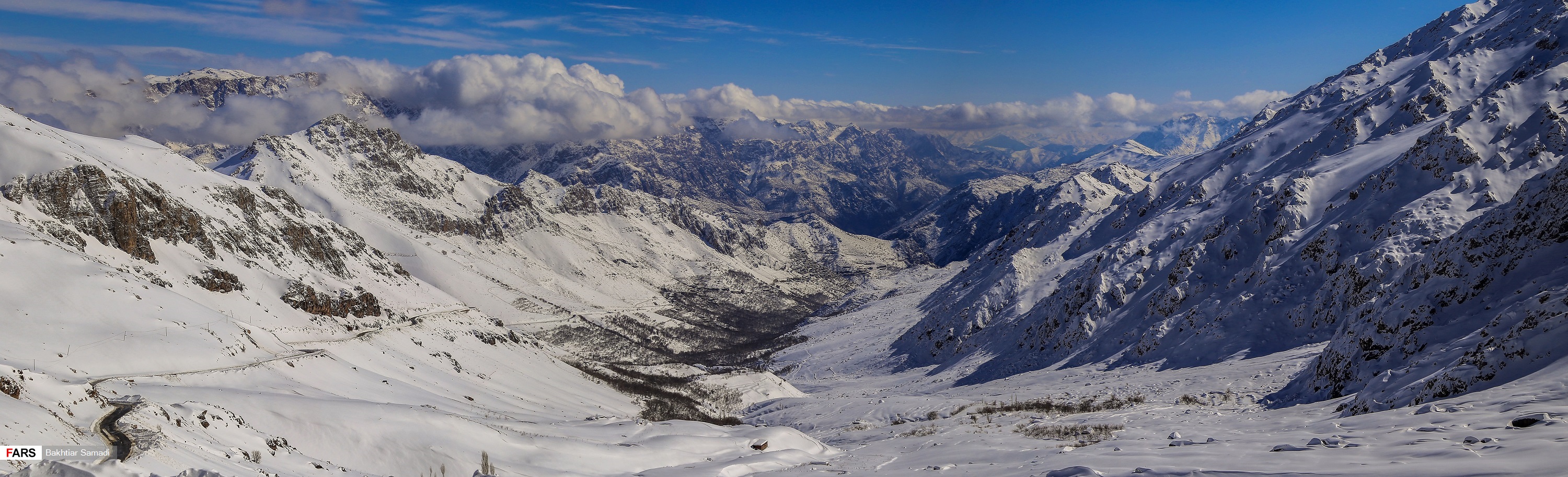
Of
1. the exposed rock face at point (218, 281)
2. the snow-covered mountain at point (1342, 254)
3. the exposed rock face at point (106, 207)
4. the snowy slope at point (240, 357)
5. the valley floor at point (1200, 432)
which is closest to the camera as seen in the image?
the valley floor at point (1200, 432)

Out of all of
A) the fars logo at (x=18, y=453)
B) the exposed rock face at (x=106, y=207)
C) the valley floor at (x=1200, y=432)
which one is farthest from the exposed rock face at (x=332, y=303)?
the fars logo at (x=18, y=453)

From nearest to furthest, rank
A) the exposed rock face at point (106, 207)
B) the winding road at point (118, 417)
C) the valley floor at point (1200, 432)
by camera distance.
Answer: the valley floor at point (1200, 432), the winding road at point (118, 417), the exposed rock face at point (106, 207)

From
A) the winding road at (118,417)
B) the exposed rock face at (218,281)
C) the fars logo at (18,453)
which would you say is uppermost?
the exposed rock face at (218,281)

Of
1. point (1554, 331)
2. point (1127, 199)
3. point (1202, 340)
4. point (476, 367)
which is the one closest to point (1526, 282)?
point (1554, 331)

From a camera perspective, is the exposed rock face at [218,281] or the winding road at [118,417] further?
the exposed rock face at [218,281]

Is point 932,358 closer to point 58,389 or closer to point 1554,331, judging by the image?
point 1554,331

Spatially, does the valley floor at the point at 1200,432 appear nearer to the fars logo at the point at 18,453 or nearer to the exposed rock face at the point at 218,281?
the fars logo at the point at 18,453

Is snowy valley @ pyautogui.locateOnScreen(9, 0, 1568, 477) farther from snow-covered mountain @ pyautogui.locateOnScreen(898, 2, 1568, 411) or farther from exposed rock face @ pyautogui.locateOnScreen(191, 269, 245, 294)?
exposed rock face @ pyautogui.locateOnScreen(191, 269, 245, 294)

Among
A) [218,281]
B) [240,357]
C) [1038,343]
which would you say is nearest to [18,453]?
[240,357]

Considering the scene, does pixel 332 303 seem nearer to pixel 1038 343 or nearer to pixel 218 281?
pixel 218 281
